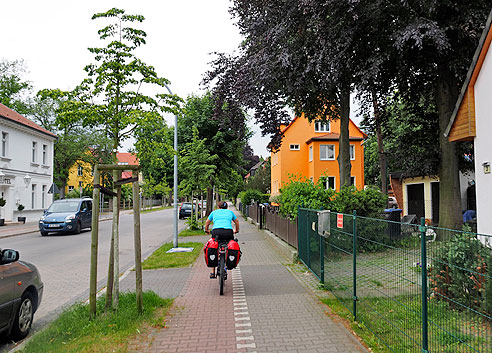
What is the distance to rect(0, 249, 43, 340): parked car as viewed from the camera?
16.0 feet

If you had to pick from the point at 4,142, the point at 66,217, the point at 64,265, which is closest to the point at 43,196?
the point at 4,142

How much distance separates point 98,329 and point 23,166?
30012 mm

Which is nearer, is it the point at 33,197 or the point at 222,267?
the point at 222,267

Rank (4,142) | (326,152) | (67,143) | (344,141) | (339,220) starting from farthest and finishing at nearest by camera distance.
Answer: (67,143) < (326,152) < (4,142) < (344,141) < (339,220)

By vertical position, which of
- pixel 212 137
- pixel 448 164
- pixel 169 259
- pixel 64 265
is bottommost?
pixel 64 265

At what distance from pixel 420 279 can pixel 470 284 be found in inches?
17.3

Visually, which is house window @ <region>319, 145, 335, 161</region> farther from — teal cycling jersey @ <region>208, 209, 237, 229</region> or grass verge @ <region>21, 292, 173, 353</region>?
grass verge @ <region>21, 292, 173, 353</region>

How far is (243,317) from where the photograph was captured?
595 cm

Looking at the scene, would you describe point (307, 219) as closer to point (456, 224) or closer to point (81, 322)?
point (81, 322)

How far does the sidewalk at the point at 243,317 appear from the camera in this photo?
4.77 meters

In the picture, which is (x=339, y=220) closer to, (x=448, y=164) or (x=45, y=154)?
(x=448, y=164)

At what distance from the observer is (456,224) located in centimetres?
1298

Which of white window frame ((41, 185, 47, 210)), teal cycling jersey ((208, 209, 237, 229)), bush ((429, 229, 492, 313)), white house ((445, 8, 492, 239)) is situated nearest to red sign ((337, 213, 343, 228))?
bush ((429, 229, 492, 313))

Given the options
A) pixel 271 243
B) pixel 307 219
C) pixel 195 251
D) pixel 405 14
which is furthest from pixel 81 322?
pixel 405 14
